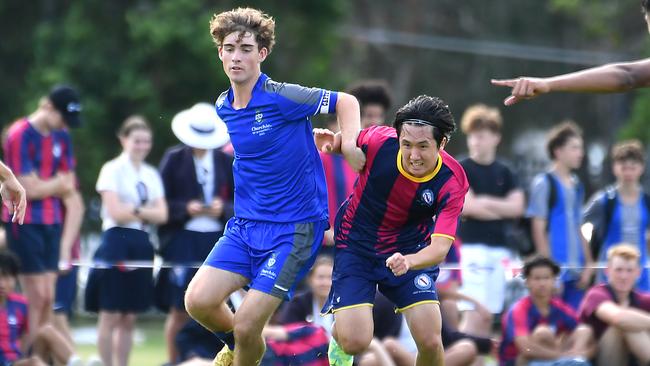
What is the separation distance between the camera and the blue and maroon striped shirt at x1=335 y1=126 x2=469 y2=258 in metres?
7.25

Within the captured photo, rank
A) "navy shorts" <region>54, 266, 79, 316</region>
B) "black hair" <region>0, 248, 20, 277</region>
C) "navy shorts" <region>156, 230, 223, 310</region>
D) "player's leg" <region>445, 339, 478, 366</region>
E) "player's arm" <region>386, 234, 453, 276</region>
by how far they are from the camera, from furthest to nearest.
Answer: "navy shorts" <region>54, 266, 79, 316</region>
"navy shorts" <region>156, 230, 223, 310</region>
"black hair" <region>0, 248, 20, 277</region>
"player's leg" <region>445, 339, 478, 366</region>
"player's arm" <region>386, 234, 453, 276</region>

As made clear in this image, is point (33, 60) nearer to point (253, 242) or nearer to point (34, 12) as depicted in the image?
point (34, 12)

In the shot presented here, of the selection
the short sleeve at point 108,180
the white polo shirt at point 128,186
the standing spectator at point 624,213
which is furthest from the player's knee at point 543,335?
the short sleeve at point 108,180

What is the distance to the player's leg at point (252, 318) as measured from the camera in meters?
7.13

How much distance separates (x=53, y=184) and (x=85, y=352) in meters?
3.75

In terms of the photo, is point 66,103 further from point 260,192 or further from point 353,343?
point 353,343

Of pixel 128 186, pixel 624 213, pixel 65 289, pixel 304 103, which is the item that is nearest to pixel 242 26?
pixel 304 103

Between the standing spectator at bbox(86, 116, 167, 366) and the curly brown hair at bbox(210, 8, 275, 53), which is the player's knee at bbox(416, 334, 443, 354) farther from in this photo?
the standing spectator at bbox(86, 116, 167, 366)

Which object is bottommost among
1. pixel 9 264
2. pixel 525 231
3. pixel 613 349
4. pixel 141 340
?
pixel 141 340

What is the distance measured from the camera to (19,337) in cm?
934

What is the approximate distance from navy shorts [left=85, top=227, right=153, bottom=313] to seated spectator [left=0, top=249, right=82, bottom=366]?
1.52 feet

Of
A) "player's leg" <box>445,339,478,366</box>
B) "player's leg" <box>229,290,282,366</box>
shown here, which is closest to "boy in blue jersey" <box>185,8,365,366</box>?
"player's leg" <box>229,290,282,366</box>

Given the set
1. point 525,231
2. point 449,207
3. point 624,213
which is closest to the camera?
point 449,207

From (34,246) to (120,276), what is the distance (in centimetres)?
69
